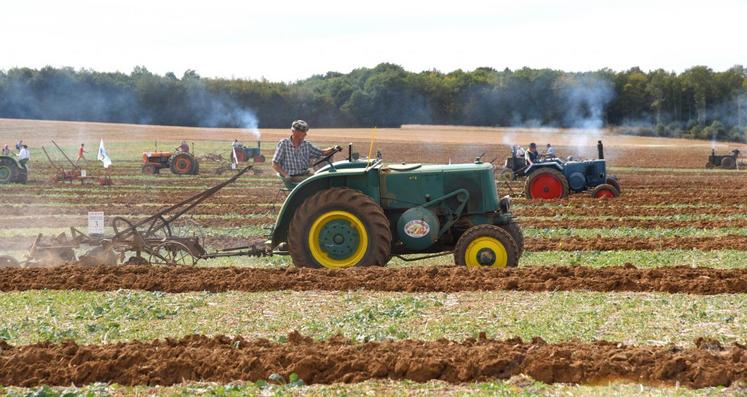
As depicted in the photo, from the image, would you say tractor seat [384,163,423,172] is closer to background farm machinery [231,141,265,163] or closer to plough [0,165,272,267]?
plough [0,165,272,267]

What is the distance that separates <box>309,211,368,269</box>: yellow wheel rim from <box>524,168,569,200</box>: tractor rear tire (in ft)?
47.3

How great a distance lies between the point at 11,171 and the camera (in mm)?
33531

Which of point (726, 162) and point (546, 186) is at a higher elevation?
point (546, 186)

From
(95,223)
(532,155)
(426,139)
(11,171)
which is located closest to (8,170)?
(11,171)

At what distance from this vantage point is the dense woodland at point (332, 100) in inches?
2174

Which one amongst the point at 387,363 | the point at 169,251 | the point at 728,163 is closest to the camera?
the point at 387,363

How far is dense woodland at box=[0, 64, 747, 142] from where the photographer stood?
55.2 metres

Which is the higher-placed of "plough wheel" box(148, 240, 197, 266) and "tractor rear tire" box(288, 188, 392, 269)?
"tractor rear tire" box(288, 188, 392, 269)

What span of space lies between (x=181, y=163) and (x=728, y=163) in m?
23.6

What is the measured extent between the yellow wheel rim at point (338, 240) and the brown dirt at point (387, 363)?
3885 millimetres

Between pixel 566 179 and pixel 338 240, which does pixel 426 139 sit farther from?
pixel 338 240

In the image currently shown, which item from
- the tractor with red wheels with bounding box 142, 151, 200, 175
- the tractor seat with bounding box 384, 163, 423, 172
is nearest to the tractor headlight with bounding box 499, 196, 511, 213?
the tractor seat with bounding box 384, 163, 423, 172

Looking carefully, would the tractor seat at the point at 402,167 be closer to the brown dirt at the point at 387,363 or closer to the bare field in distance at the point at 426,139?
the brown dirt at the point at 387,363

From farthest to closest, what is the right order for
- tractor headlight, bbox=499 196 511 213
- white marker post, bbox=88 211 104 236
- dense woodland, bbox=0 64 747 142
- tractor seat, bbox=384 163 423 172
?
dense woodland, bbox=0 64 747 142 → white marker post, bbox=88 211 104 236 → tractor headlight, bbox=499 196 511 213 → tractor seat, bbox=384 163 423 172
